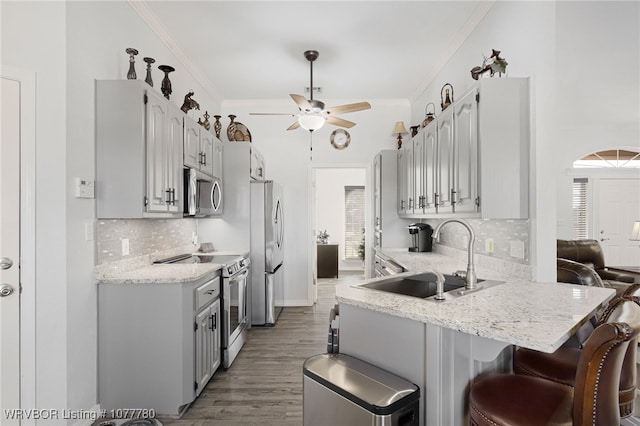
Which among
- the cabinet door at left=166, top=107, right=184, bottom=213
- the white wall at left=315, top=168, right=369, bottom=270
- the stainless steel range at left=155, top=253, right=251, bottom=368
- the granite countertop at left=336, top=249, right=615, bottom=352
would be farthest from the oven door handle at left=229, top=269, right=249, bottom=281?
the white wall at left=315, top=168, right=369, bottom=270

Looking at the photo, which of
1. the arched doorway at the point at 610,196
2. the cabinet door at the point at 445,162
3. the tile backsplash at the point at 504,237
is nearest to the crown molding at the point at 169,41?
the cabinet door at the point at 445,162

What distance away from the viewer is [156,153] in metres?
2.51

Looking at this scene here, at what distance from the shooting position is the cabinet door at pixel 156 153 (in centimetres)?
241

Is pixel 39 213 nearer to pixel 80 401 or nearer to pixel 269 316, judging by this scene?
pixel 80 401

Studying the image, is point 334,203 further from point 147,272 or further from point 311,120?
point 147,272

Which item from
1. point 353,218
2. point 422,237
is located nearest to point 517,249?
point 422,237

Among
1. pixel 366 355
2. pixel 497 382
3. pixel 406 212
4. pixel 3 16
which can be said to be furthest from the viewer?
pixel 406 212

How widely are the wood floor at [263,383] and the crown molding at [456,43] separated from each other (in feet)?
10.8

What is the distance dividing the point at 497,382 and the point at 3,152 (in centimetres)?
270

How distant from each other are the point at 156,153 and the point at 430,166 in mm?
2375

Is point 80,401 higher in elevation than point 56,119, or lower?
lower

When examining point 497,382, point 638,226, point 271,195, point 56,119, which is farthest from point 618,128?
point 56,119

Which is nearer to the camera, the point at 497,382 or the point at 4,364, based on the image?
the point at 497,382

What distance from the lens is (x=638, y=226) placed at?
14.8ft
